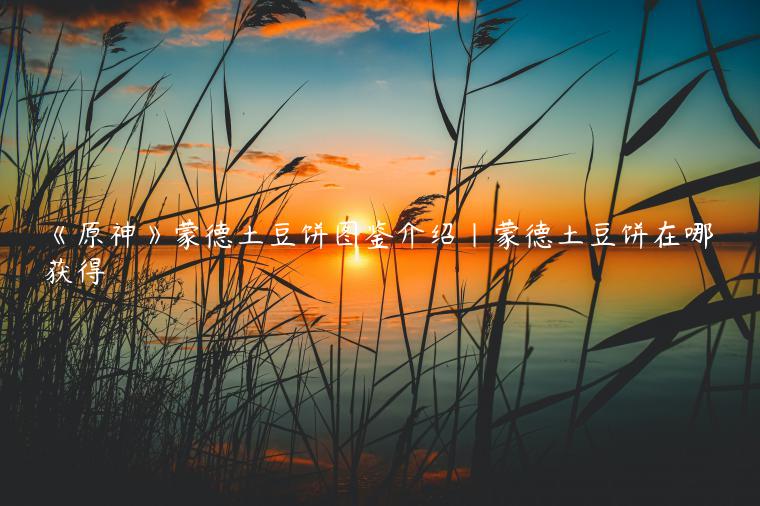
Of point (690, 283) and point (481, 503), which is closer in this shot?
point (481, 503)

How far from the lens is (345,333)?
1152 cm

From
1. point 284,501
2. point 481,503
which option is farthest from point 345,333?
point 481,503

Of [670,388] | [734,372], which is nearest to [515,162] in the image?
[670,388]

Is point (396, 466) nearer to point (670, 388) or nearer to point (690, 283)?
point (670, 388)

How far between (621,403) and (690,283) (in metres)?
19.5

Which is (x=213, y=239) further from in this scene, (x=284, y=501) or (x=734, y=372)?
(x=734, y=372)

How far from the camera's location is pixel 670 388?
26.0 ft

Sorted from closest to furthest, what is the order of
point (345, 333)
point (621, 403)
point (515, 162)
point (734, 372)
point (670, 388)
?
1. point (515, 162)
2. point (621, 403)
3. point (670, 388)
4. point (734, 372)
5. point (345, 333)

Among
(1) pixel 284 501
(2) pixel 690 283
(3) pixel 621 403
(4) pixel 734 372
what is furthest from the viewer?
(2) pixel 690 283

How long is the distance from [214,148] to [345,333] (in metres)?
9.94

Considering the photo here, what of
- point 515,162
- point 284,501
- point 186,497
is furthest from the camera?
point 284,501

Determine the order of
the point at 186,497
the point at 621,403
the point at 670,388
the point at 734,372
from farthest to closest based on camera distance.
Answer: the point at 734,372, the point at 670,388, the point at 621,403, the point at 186,497

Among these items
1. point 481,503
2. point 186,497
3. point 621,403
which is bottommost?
point 621,403

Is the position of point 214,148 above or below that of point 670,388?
above
